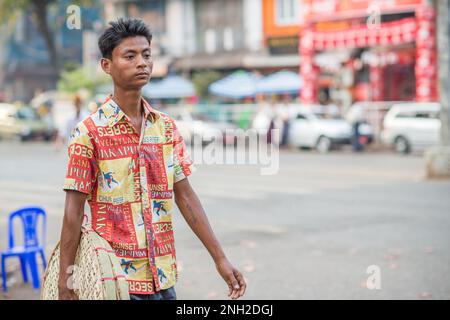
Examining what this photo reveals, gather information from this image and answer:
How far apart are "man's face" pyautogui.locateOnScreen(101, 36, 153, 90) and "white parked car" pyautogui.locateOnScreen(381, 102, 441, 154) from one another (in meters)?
20.9

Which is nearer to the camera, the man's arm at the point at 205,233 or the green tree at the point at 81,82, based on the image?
the man's arm at the point at 205,233

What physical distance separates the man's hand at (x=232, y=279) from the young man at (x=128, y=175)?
25cm

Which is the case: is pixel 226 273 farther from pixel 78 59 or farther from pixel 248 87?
pixel 78 59

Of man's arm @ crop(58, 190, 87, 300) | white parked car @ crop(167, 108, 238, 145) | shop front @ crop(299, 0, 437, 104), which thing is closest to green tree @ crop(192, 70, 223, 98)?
shop front @ crop(299, 0, 437, 104)

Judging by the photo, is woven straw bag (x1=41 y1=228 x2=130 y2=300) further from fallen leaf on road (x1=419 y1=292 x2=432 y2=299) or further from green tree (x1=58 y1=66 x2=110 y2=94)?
green tree (x1=58 y1=66 x2=110 y2=94)

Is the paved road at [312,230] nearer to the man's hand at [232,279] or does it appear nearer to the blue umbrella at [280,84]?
the man's hand at [232,279]

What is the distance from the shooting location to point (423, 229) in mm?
9859

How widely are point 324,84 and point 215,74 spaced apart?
17.3 ft

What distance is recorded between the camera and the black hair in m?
3.46

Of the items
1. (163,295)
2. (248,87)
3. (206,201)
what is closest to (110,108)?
(163,295)

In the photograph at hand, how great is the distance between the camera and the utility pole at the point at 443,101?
1587cm

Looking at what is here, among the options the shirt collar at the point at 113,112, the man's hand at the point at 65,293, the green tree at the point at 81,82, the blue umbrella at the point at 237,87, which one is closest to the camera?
the man's hand at the point at 65,293

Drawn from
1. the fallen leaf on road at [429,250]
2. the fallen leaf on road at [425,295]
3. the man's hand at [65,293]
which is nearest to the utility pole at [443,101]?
the fallen leaf on road at [429,250]

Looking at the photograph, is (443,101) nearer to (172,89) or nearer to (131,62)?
(131,62)
